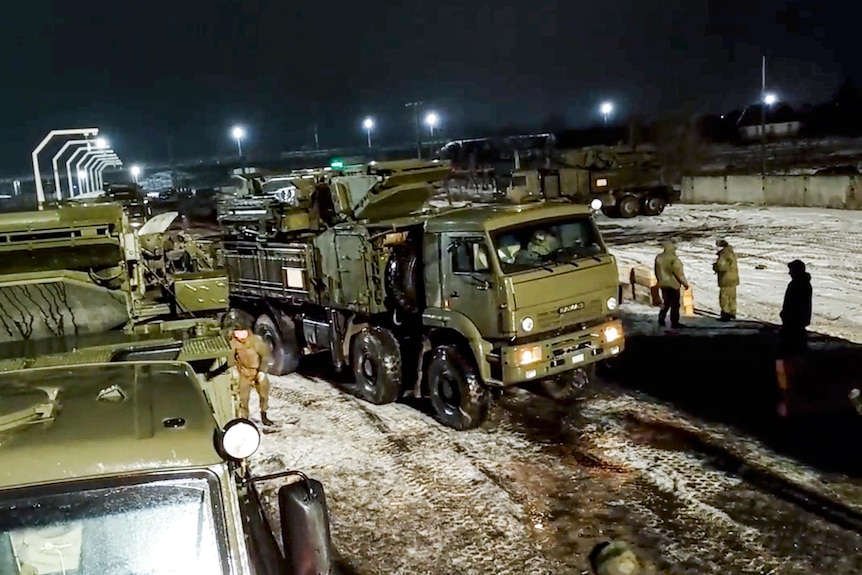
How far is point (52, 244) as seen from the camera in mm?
7105

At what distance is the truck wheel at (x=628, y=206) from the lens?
3266 centimetres

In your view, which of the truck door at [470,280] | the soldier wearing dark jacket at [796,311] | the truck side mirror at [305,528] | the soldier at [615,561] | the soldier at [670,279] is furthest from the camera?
the soldier at [670,279]

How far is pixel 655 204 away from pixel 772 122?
55.0 m

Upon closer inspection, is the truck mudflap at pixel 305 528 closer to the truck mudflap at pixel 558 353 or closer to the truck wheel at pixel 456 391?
the truck mudflap at pixel 558 353

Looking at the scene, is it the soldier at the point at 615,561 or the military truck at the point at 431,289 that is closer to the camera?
the soldier at the point at 615,561

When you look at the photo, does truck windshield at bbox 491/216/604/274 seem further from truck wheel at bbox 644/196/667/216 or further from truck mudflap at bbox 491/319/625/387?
truck wheel at bbox 644/196/667/216

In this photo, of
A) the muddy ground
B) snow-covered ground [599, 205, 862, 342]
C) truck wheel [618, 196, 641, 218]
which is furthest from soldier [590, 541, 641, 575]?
truck wheel [618, 196, 641, 218]

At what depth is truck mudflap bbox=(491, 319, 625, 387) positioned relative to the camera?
938cm

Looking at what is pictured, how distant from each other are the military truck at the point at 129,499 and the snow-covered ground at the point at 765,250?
1229 centimetres

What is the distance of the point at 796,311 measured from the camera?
10539 mm

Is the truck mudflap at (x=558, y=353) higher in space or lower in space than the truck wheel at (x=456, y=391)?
higher

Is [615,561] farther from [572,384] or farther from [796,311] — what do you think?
[796,311]

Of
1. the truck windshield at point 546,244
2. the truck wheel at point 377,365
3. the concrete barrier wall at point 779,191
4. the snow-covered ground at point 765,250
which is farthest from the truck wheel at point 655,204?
the truck windshield at point 546,244

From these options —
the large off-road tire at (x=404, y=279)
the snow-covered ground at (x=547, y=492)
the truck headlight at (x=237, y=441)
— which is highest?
the truck headlight at (x=237, y=441)
